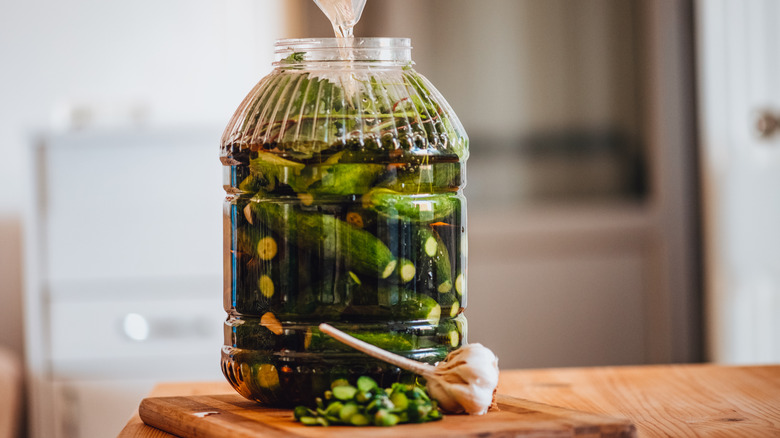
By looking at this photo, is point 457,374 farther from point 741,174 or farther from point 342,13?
point 741,174

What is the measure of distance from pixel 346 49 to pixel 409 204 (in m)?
0.16

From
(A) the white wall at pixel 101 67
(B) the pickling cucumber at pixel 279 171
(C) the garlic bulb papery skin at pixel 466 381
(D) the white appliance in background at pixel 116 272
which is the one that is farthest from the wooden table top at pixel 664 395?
(A) the white wall at pixel 101 67

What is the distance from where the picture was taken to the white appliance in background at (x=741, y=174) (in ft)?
7.93

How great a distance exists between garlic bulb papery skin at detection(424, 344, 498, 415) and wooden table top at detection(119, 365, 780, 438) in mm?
151

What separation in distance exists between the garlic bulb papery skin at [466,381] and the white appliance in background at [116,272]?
168cm

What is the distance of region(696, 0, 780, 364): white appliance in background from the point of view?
Answer: 2.42 m

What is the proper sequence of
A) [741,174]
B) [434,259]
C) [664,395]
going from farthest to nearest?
[741,174]
[664,395]
[434,259]

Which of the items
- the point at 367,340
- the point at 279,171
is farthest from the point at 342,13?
the point at 367,340

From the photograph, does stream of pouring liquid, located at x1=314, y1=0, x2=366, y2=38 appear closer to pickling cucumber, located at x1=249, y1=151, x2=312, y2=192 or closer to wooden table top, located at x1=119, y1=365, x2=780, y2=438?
pickling cucumber, located at x1=249, y1=151, x2=312, y2=192

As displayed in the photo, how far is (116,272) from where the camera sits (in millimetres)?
2406

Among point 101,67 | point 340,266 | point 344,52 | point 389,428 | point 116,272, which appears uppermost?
point 101,67

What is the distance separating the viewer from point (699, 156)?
3018 mm

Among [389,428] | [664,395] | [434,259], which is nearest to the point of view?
[389,428]

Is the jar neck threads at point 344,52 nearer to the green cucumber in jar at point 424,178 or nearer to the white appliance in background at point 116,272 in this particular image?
the green cucumber in jar at point 424,178
